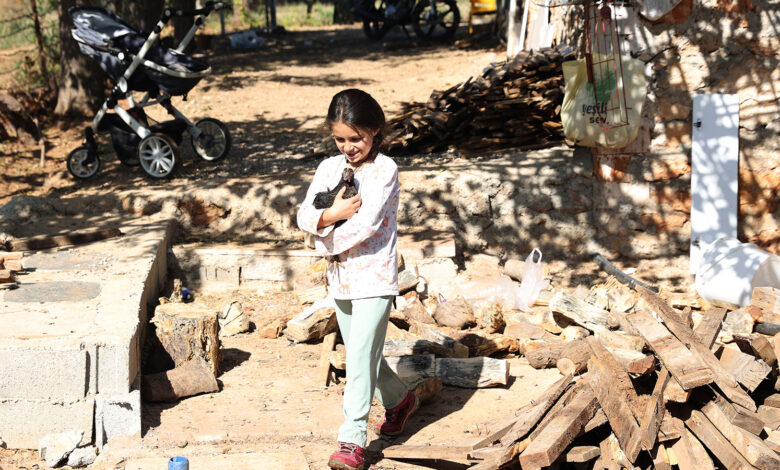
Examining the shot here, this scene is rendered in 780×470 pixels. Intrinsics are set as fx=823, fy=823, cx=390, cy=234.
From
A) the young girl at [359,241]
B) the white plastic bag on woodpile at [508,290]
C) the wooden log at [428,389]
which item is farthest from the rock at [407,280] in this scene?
the young girl at [359,241]

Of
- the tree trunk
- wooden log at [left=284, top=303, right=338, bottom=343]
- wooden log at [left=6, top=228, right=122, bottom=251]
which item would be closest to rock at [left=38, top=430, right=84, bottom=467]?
wooden log at [left=284, top=303, right=338, bottom=343]

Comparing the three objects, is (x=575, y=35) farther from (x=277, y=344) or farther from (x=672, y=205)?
(x=277, y=344)

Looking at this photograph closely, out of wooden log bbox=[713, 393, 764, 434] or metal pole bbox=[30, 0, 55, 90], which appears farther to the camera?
metal pole bbox=[30, 0, 55, 90]

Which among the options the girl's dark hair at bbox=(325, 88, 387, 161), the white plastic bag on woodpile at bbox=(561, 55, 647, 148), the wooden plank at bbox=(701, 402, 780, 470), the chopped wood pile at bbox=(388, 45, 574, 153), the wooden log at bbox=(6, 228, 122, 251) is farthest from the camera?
the chopped wood pile at bbox=(388, 45, 574, 153)

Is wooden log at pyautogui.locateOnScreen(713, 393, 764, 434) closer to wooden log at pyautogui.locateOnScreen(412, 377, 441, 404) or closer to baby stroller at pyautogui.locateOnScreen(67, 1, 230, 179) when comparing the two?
wooden log at pyautogui.locateOnScreen(412, 377, 441, 404)

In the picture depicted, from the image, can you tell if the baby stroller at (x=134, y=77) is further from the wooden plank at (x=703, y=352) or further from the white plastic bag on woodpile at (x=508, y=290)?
the wooden plank at (x=703, y=352)

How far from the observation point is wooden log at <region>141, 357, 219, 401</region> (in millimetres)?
4344

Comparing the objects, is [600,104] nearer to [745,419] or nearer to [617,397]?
[617,397]

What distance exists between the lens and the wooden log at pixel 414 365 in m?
4.58

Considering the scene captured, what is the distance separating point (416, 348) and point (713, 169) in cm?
278

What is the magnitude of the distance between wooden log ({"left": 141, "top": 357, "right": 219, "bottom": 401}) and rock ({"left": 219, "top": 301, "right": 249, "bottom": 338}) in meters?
0.89

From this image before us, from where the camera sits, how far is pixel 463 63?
43.7ft

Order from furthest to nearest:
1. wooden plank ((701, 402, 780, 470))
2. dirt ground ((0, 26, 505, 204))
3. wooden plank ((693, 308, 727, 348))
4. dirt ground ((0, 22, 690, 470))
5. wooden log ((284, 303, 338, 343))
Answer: dirt ground ((0, 26, 505, 204)) < wooden log ((284, 303, 338, 343)) < wooden plank ((693, 308, 727, 348)) < dirt ground ((0, 22, 690, 470)) < wooden plank ((701, 402, 780, 470))

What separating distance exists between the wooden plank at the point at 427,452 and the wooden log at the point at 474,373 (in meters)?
0.85
